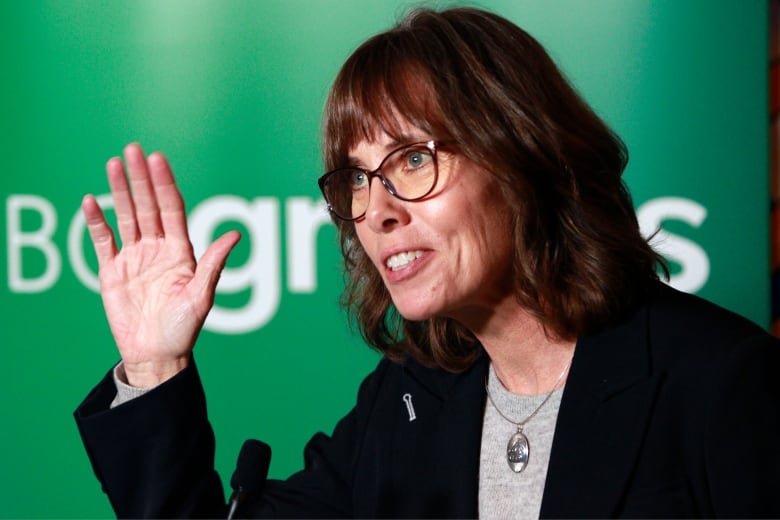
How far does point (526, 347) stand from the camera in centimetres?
166

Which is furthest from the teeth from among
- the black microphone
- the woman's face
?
the black microphone

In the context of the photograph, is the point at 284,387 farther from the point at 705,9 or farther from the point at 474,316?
the point at 705,9

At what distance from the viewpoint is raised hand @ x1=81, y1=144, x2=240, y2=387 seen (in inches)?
60.4

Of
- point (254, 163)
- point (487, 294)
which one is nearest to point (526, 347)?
point (487, 294)

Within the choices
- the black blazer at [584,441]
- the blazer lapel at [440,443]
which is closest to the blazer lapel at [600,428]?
→ the black blazer at [584,441]

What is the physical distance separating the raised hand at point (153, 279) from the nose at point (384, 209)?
20 centimetres

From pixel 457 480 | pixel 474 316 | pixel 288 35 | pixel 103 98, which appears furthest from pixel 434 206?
pixel 103 98

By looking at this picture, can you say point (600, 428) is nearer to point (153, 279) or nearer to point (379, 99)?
point (379, 99)

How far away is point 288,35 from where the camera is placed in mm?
2225

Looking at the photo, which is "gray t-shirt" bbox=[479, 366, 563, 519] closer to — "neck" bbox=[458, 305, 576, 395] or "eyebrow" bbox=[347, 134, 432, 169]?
"neck" bbox=[458, 305, 576, 395]

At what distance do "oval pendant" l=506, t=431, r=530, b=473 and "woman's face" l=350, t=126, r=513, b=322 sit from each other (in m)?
0.23

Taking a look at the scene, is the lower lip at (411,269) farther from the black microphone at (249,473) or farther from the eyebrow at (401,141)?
the black microphone at (249,473)

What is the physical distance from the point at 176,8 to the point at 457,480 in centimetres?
120

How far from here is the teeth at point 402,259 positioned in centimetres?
154
